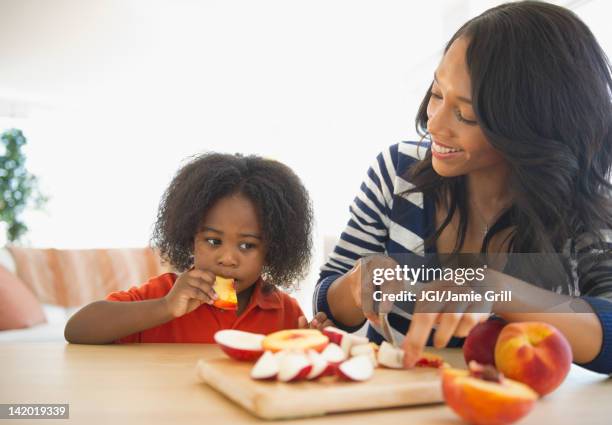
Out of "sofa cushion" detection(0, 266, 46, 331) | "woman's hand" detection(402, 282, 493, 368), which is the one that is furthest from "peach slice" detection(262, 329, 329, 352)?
"sofa cushion" detection(0, 266, 46, 331)

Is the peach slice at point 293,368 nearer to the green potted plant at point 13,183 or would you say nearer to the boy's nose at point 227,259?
the boy's nose at point 227,259

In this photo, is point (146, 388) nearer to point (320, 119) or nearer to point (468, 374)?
point (468, 374)

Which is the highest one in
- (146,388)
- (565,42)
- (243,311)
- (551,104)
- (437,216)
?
(565,42)

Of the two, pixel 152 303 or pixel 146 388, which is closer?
pixel 146 388

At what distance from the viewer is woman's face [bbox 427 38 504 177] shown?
3.79 feet

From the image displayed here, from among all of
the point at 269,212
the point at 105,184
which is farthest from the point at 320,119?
the point at 269,212

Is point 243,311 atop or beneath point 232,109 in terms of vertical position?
beneath

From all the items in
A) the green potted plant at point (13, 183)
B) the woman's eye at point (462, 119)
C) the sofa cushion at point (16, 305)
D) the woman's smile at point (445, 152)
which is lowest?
the sofa cushion at point (16, 305)

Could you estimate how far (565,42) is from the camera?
1151 millimetres

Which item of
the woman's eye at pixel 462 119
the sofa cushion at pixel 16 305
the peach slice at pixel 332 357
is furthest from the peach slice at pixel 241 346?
the sofa cushion at pixel 16 305

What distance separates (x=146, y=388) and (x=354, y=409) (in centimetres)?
28

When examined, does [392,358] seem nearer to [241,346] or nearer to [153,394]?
[241,346]

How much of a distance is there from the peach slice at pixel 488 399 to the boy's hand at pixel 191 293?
738 millimetres

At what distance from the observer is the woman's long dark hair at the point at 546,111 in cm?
114
